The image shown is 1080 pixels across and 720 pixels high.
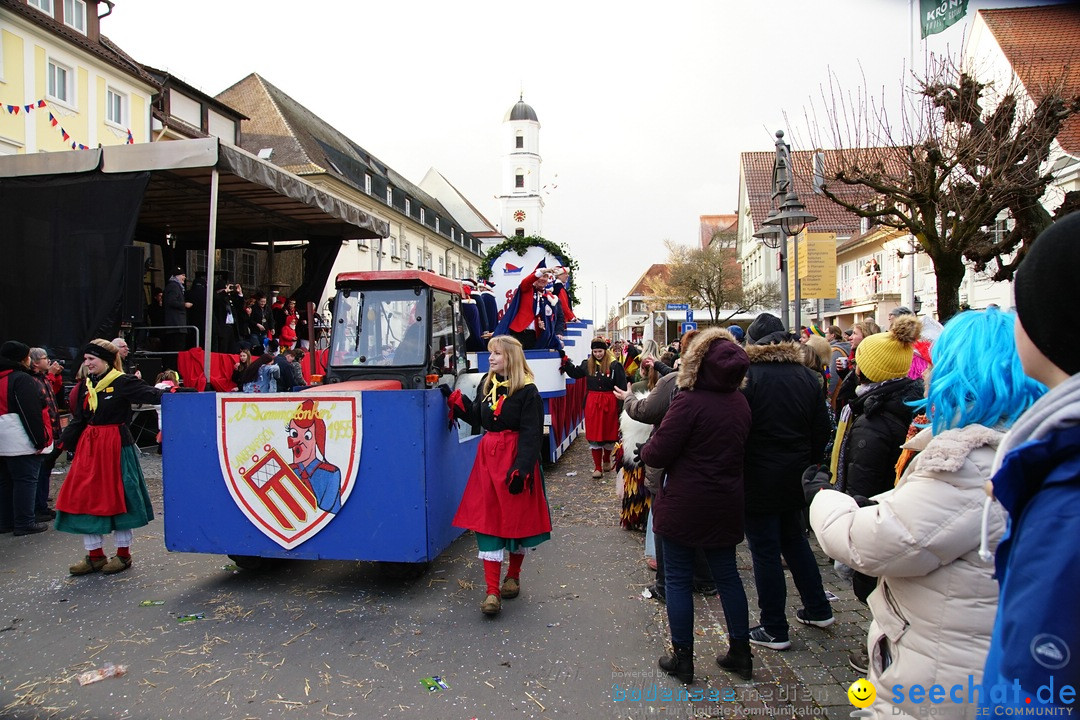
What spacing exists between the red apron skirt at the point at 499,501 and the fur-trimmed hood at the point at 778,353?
67.5 inches

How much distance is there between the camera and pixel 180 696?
355cm

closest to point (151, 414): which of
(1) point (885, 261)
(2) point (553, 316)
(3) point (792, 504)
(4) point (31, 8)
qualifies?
(2) point (553, 316)

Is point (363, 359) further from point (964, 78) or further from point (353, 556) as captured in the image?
point (964, 78)

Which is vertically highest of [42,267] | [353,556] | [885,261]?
[885,261]

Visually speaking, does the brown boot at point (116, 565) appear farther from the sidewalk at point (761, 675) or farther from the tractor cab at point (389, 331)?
the sidewalk at point (761, 675)

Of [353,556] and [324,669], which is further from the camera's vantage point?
[353,556]

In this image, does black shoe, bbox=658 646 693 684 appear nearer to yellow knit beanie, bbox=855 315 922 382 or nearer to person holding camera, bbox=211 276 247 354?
yellow knit beanie, bbox=855 315 922 382

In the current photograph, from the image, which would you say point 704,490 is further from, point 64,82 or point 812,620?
point 64,82

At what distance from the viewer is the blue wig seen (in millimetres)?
1897

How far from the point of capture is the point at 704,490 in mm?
3617

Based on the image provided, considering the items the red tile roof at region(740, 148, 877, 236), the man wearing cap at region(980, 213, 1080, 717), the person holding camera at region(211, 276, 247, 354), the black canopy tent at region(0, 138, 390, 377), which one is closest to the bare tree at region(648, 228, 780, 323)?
the red tile roof at region(740, 148, 877, 236)

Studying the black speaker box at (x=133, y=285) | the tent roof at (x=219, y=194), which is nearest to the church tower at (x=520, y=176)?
the tent roof at (x=219, y=194)

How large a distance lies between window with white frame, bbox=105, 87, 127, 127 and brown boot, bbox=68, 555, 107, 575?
19761 millimetres

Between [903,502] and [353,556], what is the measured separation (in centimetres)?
396
